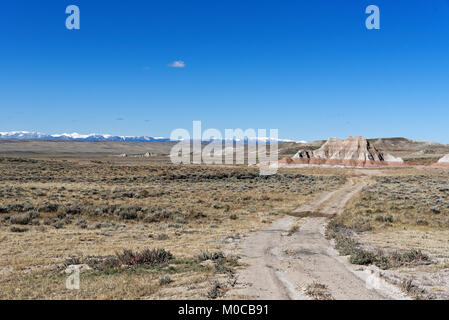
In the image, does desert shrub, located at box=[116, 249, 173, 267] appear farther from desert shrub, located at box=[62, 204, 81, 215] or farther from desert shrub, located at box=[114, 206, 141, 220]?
desert shrub, located at box=[62, 204, 81, 215]

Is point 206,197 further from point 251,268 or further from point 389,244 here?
point 251,268

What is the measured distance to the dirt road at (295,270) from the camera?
27.8ft

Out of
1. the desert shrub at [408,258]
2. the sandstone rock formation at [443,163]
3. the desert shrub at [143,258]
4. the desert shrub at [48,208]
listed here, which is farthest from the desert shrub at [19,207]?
the sandstone rock formation at [443,163]

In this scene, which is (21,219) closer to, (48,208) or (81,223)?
(81,223)

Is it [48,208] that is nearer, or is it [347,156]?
[48,208]

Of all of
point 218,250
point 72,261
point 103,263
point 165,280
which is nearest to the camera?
point 165,280

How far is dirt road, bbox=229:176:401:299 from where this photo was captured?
8484mm

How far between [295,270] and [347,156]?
325ft

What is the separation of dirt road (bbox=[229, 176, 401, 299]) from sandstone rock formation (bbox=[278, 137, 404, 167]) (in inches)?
3351

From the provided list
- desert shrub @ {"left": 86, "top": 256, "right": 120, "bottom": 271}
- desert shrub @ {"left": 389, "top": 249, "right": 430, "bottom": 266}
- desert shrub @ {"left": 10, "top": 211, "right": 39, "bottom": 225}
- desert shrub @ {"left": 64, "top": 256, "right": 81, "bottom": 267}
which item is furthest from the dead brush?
desert shrub @ {"left": 10, "top": 211, "right": 39, "bottom": 225}

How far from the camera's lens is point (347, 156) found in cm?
10300

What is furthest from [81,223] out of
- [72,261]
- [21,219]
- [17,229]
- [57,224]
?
[72,261]
